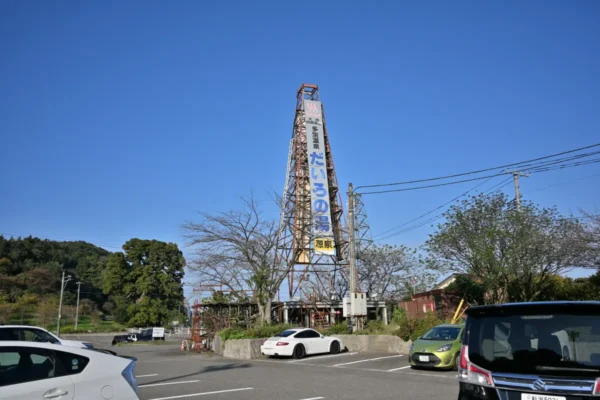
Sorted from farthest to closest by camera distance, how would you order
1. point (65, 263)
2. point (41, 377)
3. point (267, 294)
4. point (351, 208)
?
point (65, 263) → point (267, 294) → point (351, 208) → point (41, 377)

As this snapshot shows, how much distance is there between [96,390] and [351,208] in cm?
1975

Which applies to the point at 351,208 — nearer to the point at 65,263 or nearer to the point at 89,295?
the point at 89,295

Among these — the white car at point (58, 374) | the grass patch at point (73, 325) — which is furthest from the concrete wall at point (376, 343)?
the grass patch at point (73, 325)

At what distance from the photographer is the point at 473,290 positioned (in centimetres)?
2712

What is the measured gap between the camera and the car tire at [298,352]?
70.2 ft

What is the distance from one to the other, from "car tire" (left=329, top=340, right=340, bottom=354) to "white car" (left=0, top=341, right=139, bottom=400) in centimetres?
1781

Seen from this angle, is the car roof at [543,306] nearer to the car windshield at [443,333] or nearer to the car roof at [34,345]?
the car roof at [34,345]

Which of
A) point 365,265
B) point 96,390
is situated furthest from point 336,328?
point 96,390

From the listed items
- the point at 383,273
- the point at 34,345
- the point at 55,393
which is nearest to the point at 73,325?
the point at 383,273

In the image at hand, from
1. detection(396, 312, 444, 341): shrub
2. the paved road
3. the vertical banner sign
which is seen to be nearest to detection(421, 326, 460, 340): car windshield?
the paved road

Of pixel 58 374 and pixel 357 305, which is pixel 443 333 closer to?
pixel 357 305

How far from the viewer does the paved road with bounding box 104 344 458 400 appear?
11367mm

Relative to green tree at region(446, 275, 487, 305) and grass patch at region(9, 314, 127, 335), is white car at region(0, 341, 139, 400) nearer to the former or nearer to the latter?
green tree at region(446, 275, 487, 305)

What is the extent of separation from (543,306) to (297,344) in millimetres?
17472
